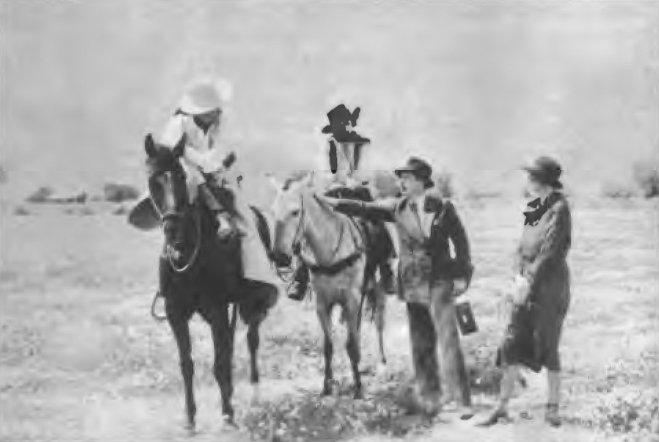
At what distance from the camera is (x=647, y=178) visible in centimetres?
643

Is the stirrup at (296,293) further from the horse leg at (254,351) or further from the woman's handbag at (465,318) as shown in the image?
the woman's handbag at (465,318)

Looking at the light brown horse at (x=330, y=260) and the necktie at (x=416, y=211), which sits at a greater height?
the necktie at (x=416, y=211)

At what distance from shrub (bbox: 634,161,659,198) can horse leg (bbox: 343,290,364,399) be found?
5.10ft

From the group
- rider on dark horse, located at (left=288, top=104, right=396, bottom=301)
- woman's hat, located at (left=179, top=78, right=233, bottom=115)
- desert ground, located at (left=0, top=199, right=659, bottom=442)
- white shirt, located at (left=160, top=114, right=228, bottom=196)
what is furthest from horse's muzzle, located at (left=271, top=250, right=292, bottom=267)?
woman's hat, located at (left=179, top=78, right=233, bottom=115)

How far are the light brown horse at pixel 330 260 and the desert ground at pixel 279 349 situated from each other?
0.24 ft

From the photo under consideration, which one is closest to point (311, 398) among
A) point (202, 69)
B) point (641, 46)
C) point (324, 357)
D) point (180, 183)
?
point (324, 357)

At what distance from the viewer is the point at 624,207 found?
643 centimetres

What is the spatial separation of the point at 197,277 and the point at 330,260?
654 millimetres

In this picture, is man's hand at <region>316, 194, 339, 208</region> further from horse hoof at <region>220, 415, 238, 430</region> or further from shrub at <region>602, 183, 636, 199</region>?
shrub at <region>602, 183, 636, 199</region>

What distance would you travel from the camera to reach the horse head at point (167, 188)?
5.57m

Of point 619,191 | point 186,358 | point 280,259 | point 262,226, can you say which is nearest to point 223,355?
point 186,358

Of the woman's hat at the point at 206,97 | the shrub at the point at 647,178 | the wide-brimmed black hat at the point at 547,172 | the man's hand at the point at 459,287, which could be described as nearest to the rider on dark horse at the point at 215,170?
the woman's hat at the point at 206,97

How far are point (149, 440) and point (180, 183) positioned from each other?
1.30m

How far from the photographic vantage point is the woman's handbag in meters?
5.93
